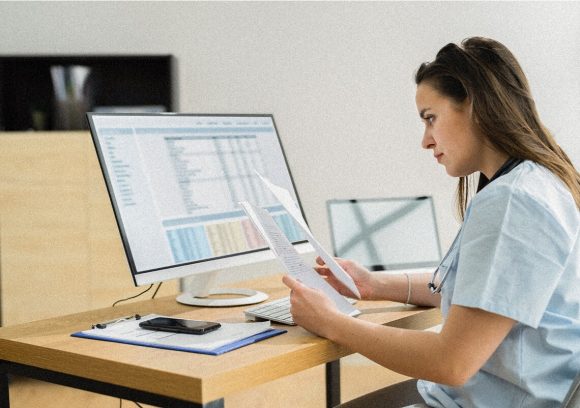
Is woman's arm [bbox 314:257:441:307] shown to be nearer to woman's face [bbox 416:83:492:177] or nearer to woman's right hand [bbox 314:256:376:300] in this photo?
woman's right hand [bbox 314:256:376:300]

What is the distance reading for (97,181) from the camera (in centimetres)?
335

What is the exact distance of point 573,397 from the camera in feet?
3.59

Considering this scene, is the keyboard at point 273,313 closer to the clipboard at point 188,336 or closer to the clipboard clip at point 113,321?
the clipboard at point 188,336

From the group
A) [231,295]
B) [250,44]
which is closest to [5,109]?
[250,44]

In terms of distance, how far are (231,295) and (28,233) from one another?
6.08ft

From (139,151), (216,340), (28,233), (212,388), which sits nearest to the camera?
(212,388)

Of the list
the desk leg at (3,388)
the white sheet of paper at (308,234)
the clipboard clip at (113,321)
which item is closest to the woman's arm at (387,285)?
the white sheet of paper at (308,234)

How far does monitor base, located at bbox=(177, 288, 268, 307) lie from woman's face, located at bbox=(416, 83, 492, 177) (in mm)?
582

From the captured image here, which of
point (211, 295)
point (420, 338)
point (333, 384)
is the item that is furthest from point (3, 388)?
point (333, 384)

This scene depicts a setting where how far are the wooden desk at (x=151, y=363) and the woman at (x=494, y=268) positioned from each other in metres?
0.10

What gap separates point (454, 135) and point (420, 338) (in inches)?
15.0

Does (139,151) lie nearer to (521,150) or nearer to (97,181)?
(521,150)

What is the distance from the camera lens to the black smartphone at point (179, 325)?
4.29 feet

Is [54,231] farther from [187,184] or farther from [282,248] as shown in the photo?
[282,248]
